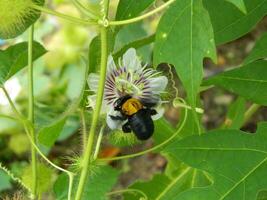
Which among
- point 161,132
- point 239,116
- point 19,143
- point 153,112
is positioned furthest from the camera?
point 19,143

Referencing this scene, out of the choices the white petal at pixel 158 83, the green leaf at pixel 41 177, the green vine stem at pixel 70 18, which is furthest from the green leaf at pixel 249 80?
the green leaf at pixel 41 177

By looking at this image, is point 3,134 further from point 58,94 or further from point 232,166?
point 232,166

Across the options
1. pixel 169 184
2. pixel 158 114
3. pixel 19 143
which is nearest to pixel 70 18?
pixel 158 114

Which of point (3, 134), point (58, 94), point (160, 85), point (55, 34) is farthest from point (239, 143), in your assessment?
point (55, 34)

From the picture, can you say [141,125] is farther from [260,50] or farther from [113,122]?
[260,50]

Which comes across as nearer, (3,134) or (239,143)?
(239,143)

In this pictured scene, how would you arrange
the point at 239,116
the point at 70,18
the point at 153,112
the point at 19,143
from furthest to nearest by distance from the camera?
1. the point at 19,143
2. the point at 239,116
3. the point at 153,112
4. the point at 70,18

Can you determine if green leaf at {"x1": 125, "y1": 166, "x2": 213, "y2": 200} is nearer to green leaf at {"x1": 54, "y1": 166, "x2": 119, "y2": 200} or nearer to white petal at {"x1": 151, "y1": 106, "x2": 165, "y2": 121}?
green leaf at {"x1": 54, "y1": 166, "x2": 119, "y2": 200}
